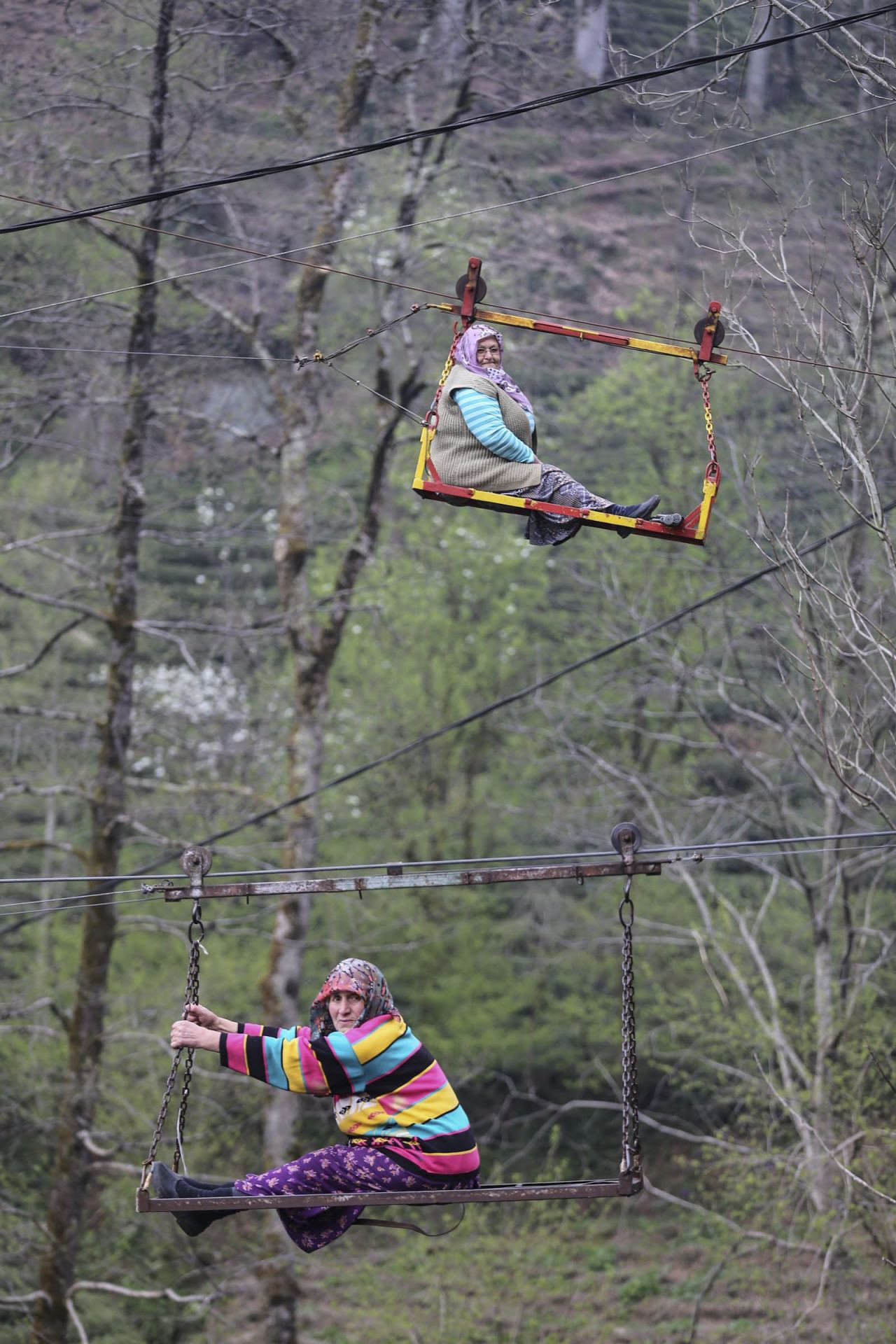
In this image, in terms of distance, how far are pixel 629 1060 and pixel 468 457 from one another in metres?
2.72

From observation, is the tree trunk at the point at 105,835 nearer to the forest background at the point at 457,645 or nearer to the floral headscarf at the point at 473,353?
the forest background at the point at 457,645

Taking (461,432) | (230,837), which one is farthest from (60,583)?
(461,432)

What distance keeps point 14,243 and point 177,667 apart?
35.7 ft

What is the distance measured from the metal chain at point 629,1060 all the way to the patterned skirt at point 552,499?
5.96 ft

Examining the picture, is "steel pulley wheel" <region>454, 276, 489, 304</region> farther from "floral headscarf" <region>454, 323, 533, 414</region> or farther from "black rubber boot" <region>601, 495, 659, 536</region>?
"black rubber boot" <region>601, 495, 659, 536</region>

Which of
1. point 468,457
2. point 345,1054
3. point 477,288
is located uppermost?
point 477,288

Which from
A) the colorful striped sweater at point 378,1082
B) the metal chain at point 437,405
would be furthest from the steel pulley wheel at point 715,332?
the colorful striped sweater at point 378,1082

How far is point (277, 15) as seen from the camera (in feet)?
42.3

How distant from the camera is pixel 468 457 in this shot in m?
6.76

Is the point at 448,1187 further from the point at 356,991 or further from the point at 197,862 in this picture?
the point at 197,862

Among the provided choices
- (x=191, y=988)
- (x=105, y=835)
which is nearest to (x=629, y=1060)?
(x=191, y=988)

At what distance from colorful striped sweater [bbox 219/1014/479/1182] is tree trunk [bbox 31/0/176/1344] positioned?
25.0 ft

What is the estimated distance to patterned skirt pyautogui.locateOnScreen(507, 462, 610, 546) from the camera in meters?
6.76

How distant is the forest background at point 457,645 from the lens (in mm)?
12562
